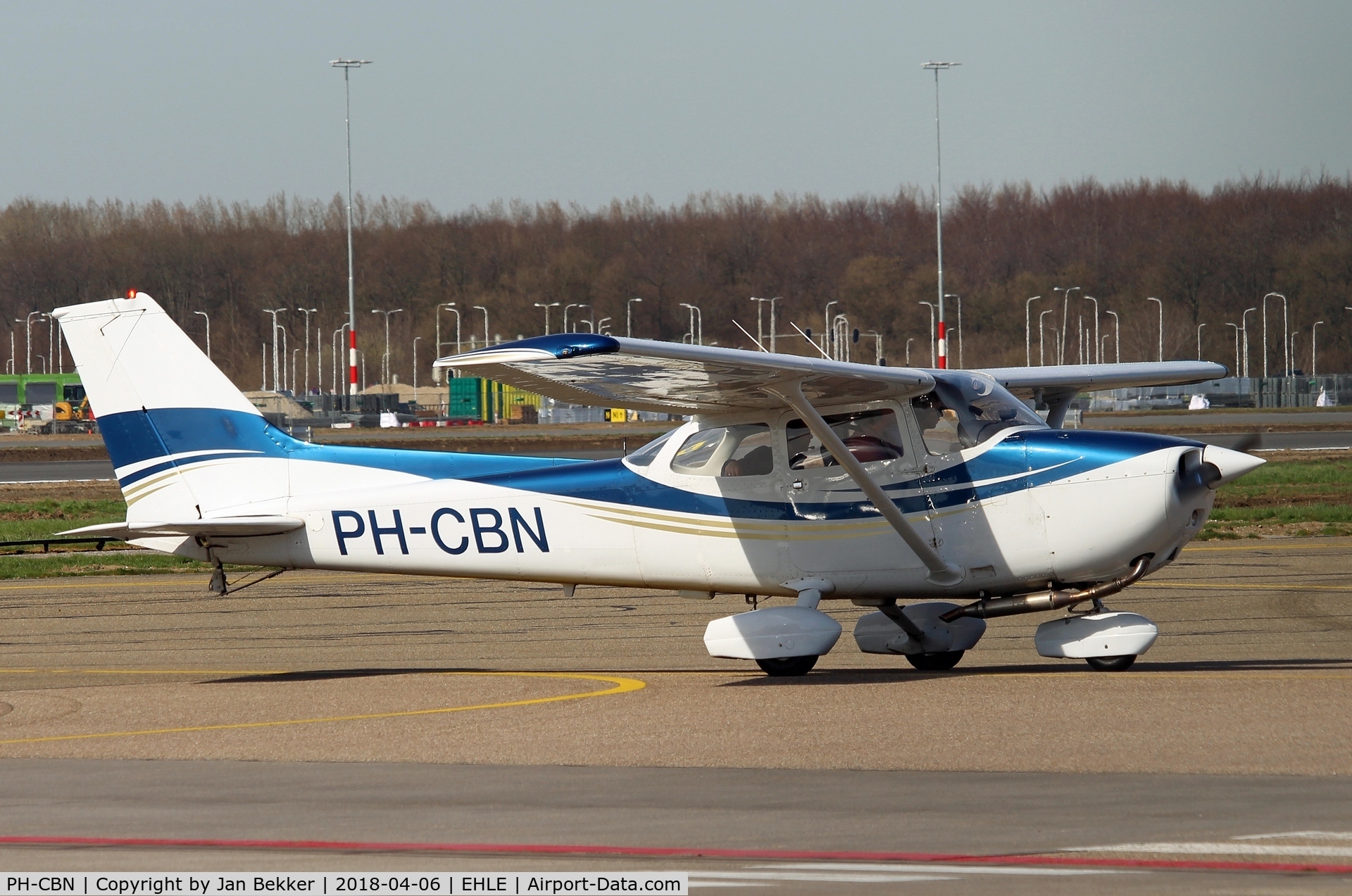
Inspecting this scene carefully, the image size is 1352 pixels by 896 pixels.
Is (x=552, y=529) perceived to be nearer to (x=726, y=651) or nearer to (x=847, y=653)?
(x=726, y=651)

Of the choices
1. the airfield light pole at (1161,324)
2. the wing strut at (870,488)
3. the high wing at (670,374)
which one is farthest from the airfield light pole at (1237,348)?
the wing strut at (870,488)

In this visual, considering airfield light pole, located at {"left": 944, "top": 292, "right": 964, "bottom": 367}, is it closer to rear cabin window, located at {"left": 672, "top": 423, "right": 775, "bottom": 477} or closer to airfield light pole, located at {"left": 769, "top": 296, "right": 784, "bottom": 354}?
airfield light pole, located at {"left": 769, "top": 296, "right": 784, "bottom": 354}

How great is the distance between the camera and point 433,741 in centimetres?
834

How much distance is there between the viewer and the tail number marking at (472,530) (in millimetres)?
11125

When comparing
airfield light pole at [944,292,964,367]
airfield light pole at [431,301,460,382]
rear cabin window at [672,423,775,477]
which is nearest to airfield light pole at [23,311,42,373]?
airfield light pole at [431,301,460,382]

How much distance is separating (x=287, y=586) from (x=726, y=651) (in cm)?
904

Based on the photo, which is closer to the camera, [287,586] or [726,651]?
[726,651]

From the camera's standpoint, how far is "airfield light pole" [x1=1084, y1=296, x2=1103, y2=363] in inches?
4611

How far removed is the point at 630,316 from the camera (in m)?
131

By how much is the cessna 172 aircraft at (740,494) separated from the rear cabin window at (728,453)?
2 centimetres

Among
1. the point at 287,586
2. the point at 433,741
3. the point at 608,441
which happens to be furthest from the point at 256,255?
the point at 433,741

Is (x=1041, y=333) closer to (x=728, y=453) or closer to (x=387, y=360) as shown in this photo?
(x=387, y=360)

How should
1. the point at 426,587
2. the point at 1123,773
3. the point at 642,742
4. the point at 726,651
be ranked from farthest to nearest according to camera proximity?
1. the point at 426,587
2. the point at 726,651
3. the point at 642,742
4. the point at 1123,773

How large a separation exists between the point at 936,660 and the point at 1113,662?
135 centimetres
